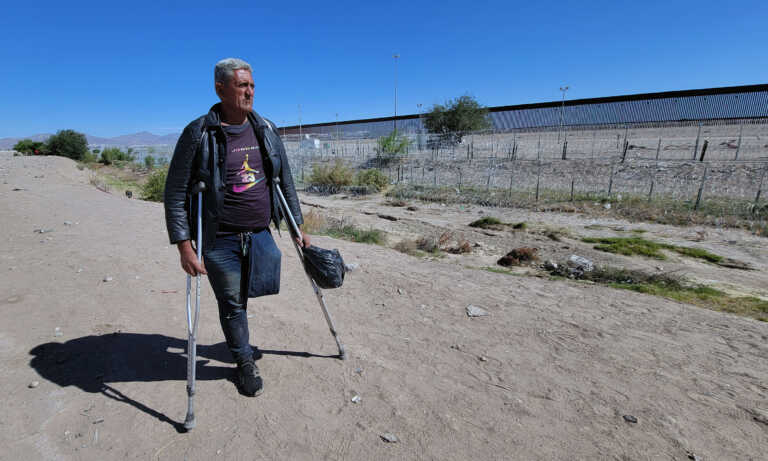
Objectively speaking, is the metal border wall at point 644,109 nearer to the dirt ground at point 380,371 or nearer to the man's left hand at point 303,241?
the dirt ground at point 380,371

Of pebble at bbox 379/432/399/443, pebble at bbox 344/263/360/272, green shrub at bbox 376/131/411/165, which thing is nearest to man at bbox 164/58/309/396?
pebble at bbox 379/432/399/443

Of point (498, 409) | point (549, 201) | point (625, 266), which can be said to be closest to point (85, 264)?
point (498, 409)

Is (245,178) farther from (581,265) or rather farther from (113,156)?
(113,156)

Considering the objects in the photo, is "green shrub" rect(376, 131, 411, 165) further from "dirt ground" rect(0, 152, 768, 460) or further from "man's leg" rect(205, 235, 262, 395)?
"man's leg" rect(205, 235, 262, 395)

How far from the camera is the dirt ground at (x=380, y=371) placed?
7.14ft

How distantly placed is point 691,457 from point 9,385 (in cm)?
391

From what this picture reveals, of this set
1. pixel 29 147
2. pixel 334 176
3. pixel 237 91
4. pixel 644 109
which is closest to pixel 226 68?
pixel 237 91

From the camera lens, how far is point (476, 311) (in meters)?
4.05

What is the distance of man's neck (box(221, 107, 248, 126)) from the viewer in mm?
2299

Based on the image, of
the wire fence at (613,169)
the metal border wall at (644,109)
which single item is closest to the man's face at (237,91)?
the wire fence at (613,169)

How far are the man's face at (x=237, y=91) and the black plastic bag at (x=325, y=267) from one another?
3.05ft

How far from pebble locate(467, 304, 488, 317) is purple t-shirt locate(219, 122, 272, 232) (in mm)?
2366

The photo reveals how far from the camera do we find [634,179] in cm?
1880

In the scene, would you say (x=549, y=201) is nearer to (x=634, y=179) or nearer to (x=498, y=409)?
(x=634, y=179)
